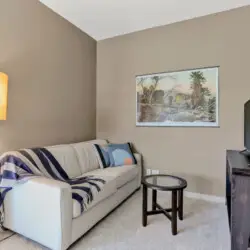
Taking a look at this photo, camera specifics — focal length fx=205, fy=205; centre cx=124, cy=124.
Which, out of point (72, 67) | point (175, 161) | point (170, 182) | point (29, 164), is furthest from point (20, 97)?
point (175, 161)

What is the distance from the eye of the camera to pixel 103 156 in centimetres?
305

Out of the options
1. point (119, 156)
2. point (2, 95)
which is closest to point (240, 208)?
point (119, 156)

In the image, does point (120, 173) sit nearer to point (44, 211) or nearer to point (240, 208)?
point (44, 211)

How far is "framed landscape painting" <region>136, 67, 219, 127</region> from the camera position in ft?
9.65

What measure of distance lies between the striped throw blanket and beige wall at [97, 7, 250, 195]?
134 centimetres

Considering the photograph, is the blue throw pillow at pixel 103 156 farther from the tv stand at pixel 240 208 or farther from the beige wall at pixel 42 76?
the tv stand at pixel 240 208

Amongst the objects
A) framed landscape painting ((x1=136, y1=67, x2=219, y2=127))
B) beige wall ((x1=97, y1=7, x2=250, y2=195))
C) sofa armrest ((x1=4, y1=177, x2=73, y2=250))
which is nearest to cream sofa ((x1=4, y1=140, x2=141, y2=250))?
sofa armrest ((x1=4, y1=177, x2=73, y2=250))

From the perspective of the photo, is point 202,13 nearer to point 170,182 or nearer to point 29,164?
point 170,182

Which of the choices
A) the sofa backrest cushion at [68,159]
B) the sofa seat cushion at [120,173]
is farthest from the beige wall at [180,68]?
the sofa backrest cushion at [68,159]

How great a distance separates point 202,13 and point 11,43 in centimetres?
256

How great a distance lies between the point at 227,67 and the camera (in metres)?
2.84

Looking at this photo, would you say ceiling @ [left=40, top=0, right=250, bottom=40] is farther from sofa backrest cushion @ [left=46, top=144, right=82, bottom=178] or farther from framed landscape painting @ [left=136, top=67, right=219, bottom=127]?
sofa backrest cushion @ [left=46, top=144, right=82, bottom=178]

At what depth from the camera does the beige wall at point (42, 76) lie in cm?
234

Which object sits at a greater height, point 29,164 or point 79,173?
point 29,164
